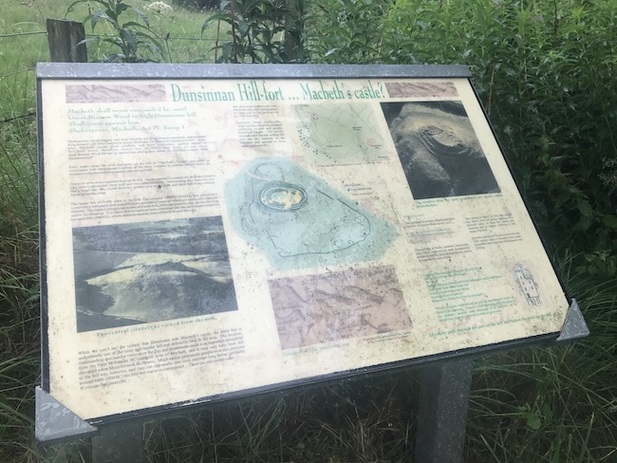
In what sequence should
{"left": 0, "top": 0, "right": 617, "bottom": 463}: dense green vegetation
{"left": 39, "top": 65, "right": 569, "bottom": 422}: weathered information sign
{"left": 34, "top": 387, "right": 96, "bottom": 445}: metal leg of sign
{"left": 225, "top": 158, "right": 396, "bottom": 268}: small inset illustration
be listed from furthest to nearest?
1. {"left": 0, "top": 0, "right": 617, "bottom": 463}: dense green vegetation
2. {"left": 225, "top": 158, "right": 396, "bottom": 268}: small inset illustration
3. {"left": 39, "top": 65, "right": 569, "bottom": 422}: weathered information sign
4. {"left": 34, "top": 387, "right": 96, "bottom": 445}: metal leg of sign

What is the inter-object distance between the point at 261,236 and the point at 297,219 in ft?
0.44

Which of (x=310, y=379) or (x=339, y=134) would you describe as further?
(x=339, y=134)

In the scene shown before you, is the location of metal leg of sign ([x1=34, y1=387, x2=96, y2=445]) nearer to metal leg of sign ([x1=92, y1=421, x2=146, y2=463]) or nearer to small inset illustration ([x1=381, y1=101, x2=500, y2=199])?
metal leg of sign ([x1=92, y1=421, x2=146, y2=463])

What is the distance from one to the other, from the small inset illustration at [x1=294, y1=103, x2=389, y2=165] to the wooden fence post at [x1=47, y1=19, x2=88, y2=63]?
1264 mm

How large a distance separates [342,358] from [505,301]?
22.8 inches

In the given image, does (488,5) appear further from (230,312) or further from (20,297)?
(20,297)

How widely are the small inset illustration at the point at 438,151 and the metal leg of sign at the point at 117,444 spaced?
3.57 ft

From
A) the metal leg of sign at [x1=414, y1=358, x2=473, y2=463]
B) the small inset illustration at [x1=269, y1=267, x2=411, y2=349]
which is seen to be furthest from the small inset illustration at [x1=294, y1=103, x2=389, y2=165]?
the metal leg of sign at [x1=414, y1=358, x2=473, y2=463]

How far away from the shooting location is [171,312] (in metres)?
1.44

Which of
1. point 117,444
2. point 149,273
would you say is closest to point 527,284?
point 149,273

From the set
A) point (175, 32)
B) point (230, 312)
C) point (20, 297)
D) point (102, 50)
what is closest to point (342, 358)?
point (230, 312)

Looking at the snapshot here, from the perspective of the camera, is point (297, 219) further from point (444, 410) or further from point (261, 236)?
point (444, 410)

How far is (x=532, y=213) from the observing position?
2049 millimetres

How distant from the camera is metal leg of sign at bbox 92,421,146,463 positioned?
1.59m
